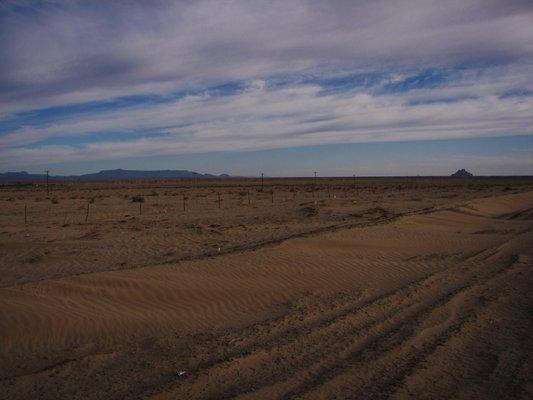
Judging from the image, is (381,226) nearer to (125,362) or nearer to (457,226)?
(457,226)

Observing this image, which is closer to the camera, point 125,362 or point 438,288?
point 125,362

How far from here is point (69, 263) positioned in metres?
12.2

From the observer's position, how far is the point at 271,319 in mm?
7207

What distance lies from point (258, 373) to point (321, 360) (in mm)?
814

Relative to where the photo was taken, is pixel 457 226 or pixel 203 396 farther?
pixel 457 226

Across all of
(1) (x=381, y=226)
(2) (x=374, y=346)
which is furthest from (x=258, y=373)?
(1) (x=381, y=226)

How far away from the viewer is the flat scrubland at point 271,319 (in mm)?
4980

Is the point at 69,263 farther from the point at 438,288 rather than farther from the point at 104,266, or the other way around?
the point at 438,288

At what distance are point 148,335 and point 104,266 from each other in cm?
572

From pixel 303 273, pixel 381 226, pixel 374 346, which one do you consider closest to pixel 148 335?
pixel 374 346

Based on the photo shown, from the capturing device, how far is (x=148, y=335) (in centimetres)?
664

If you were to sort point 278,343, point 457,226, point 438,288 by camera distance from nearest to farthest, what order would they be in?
point 278,343
point 438,288
point 457,226

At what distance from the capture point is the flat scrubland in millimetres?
4980

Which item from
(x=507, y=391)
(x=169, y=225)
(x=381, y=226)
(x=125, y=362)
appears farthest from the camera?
(x=169, y=225)
